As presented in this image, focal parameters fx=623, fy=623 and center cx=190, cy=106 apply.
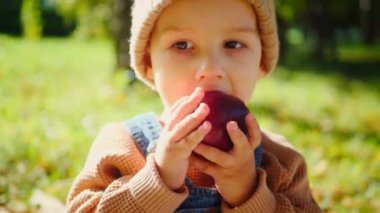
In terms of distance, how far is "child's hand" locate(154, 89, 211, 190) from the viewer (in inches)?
64.5

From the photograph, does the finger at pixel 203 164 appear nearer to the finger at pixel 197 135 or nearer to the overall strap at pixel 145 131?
the finger at pixel 197 135

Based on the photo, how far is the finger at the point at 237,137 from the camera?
167 cm

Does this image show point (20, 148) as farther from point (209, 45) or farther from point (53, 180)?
point (209, 45)

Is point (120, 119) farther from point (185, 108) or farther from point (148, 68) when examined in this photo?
point (185, 108)

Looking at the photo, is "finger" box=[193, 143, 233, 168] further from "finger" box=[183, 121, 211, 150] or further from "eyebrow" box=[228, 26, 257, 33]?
"eyebrow" box=[228, 26, 257, 33]

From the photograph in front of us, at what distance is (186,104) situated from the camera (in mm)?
1688

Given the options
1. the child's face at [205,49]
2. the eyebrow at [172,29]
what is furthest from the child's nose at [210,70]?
the eyebrow at [172,29]

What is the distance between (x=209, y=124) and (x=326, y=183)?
6.68ft

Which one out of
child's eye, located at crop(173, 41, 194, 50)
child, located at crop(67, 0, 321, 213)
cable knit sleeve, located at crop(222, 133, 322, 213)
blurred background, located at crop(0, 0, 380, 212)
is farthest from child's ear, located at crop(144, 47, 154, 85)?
blurred background, located at crop(0, 0, 380, 212)

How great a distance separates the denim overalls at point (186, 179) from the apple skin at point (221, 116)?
0.94ft

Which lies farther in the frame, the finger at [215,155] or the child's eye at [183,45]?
the child's eye at [183,45]

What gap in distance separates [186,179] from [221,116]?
0.33m

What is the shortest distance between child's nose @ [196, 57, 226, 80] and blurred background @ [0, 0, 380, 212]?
142cm

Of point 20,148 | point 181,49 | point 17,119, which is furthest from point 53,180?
point 181,49
